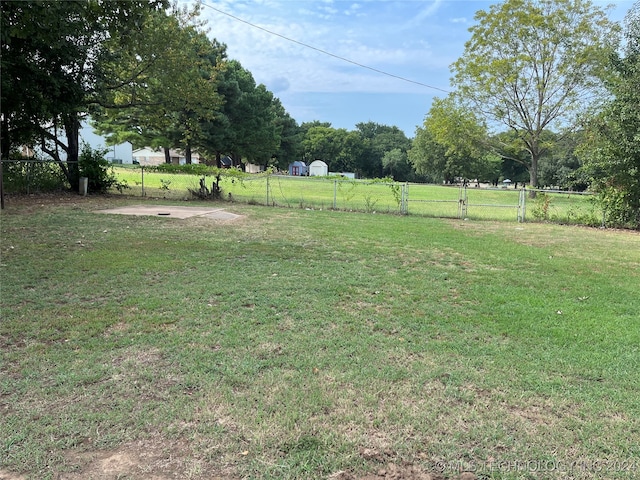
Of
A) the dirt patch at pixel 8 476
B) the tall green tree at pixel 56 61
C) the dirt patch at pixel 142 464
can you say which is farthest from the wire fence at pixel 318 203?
the dirt patch at pixel 8 476

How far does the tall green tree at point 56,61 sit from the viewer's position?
6.55 meters

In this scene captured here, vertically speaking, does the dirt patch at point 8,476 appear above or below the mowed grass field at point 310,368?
below

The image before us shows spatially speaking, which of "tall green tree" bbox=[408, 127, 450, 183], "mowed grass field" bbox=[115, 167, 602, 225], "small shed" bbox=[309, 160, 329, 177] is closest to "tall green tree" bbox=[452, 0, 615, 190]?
"mowed grass field" bbox=[115, 167, 602, 225]

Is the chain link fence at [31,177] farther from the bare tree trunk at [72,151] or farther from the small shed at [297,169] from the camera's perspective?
the small shed at [297,169]

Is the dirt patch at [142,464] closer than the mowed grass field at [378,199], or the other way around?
the dirt patch at [142,464]

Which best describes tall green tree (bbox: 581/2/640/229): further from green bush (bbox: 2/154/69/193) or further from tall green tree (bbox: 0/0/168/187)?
green bush (bbox: 2/154/69/193)

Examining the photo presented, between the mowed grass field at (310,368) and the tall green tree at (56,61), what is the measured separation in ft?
12.5

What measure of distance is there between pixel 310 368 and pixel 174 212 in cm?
1021

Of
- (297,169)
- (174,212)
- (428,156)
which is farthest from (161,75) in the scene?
(297,169)

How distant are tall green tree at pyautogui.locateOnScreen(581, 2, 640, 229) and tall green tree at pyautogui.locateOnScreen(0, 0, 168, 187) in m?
12.9

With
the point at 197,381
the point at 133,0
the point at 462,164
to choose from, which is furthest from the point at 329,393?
the point at 462,164

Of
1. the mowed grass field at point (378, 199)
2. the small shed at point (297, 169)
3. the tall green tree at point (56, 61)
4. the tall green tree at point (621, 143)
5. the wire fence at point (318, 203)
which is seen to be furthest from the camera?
the small shed at point (297, 169)

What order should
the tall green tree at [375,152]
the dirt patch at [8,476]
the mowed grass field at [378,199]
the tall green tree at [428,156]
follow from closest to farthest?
1. the dirt patch at [8,476]
2. the mowed grass field at [378,199]
3. the tall green tree at [428,156]
4. the tall green tree at [375,152]

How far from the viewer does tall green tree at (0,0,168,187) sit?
6551 millimetres
